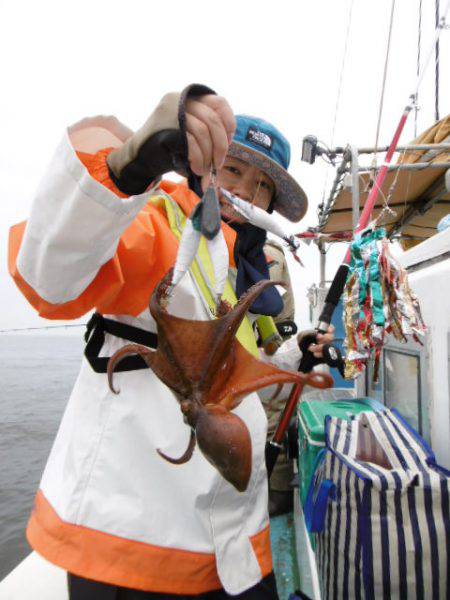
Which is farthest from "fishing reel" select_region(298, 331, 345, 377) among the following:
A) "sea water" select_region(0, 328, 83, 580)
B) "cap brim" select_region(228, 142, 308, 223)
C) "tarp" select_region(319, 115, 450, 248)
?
"sea water" select_region(0, 328, 83, 580)

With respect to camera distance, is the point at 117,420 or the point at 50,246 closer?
the point at 50,246

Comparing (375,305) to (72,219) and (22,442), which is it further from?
(22,442)

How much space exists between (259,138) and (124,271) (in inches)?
43.6

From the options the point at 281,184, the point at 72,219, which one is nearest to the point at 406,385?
the point at 281,184

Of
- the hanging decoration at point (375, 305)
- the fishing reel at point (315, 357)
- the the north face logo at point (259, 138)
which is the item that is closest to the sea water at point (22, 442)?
the fishing reel at point (315, 357)

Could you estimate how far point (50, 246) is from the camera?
3.30 ft

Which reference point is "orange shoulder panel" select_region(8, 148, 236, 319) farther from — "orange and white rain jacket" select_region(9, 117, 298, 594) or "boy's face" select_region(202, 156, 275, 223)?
"boy's face" select_region(202, 156, 275, 223)

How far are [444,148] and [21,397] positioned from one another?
13345 mm

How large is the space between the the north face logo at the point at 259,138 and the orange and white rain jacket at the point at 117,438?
0.81 meters

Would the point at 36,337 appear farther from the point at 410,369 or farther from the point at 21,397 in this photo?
the point at 410,369

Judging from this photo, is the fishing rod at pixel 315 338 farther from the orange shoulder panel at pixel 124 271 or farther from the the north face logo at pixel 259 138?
the orange shoulder panel at pixel 124 271

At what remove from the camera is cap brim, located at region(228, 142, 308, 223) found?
5.97 feet

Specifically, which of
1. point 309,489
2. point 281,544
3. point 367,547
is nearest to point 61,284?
point 367,547

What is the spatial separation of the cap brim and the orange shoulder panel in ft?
2.26
